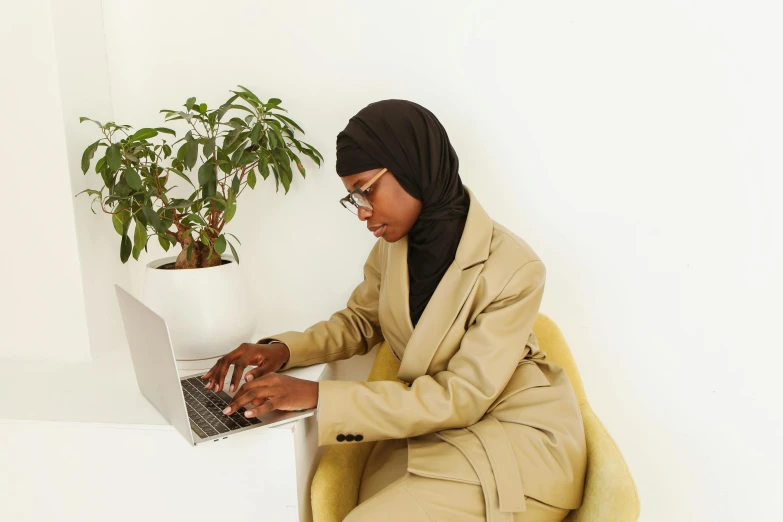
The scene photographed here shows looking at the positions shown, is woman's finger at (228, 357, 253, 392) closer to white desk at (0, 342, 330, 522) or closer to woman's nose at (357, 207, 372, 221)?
white desk at (0, 342, 330, 522)

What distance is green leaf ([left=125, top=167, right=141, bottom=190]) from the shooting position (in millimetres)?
1544

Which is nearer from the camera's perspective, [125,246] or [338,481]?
[338,481]

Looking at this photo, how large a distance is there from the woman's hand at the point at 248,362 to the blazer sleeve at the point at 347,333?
1.2 inches

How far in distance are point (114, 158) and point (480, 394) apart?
1.00 meters

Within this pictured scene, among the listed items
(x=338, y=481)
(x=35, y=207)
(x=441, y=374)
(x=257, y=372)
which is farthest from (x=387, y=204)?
(x=35, y=207)

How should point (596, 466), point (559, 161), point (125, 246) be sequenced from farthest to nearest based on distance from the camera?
point (559, 161)
point (125, 246)
point (596, 466)

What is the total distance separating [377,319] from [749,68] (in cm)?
114

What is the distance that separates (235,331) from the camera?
1707 millimetres

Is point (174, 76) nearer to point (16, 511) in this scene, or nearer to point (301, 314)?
point (301, 314)

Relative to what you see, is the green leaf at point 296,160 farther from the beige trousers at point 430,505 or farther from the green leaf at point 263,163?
the beige trousers at point 430,505

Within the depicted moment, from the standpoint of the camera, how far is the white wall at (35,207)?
5.55 ft

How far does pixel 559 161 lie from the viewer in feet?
5.78

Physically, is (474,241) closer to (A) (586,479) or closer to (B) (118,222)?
(A) (586,479)

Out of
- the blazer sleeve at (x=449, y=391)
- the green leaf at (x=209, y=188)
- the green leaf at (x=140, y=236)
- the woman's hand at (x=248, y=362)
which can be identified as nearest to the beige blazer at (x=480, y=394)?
the blazer sleeve at (x=449, y=391)
